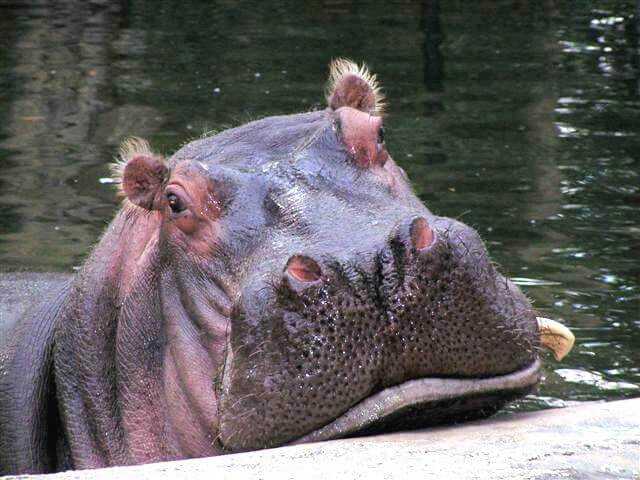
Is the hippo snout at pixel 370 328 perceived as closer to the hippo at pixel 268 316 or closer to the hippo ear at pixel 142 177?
the hippo at pixel 268 316

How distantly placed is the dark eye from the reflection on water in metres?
1.47

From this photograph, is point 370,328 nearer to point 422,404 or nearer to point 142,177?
point 422,404

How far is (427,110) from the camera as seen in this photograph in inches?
455

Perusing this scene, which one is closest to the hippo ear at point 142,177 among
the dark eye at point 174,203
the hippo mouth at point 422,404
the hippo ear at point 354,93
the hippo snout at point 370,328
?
the dark eye at point 174,203

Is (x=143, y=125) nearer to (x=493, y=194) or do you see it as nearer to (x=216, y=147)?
(x=493, y=194)

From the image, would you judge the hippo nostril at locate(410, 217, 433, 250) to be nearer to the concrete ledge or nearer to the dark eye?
the concrete ledge

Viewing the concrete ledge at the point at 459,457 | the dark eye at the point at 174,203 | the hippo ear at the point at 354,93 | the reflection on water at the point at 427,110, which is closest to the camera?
the concrete ledge at the point at 459,457

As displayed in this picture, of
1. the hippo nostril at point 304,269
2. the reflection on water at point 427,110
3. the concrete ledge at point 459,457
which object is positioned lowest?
the reflection on water at point 427,110

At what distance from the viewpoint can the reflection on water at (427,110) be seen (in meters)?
7.57

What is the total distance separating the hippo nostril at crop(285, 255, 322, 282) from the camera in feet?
11.0

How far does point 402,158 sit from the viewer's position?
9.76 metres

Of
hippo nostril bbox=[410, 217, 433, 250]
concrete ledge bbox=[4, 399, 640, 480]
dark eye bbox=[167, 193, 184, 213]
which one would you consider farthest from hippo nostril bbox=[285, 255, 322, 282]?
dark eye bbox=[167, 193, 184, 213]

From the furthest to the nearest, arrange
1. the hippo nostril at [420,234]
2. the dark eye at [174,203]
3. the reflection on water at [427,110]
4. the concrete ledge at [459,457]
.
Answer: the reflection on water at [427,110], the dark eye at [174,203], the hippo nostril at [420,234], the concrete ledge at [459,457]

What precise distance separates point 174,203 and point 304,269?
2.72ft
